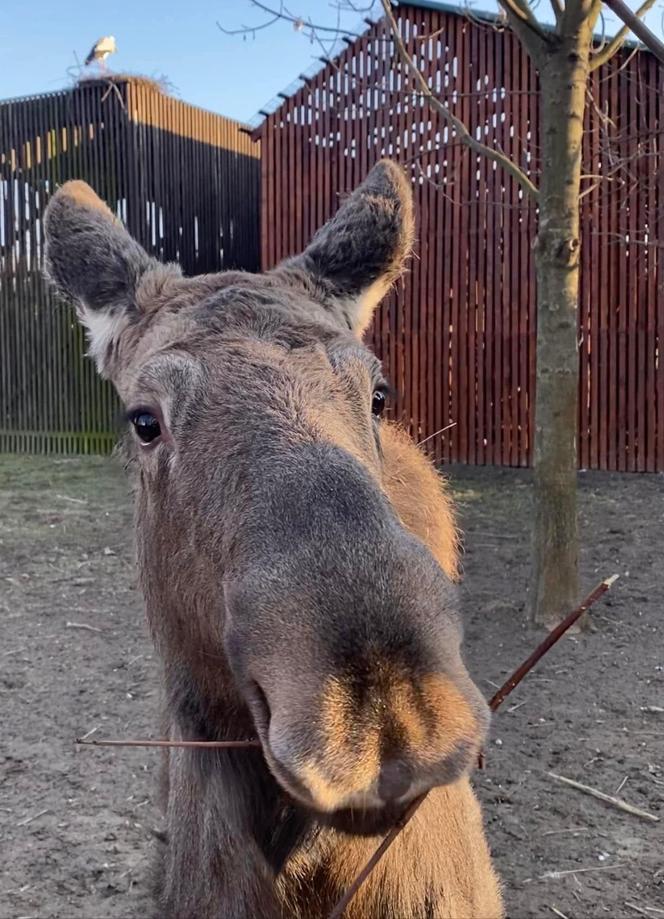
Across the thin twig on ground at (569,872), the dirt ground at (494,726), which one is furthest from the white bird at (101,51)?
the thin twig on ground at (569,872)

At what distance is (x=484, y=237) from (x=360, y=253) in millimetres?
11107

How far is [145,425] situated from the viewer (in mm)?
2385

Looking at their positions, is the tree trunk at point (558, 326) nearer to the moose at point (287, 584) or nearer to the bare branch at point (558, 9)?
the bare branch at point (558, 9)

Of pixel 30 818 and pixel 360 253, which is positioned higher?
pixel 360 253

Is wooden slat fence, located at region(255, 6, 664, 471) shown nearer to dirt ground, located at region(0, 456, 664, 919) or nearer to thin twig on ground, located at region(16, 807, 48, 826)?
dirt ground, located at region(0, 456, 664, 919)

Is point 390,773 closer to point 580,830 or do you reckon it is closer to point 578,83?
point 580,830

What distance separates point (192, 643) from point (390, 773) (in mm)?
989

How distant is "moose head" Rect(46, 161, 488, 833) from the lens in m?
1.46

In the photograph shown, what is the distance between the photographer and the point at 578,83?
6.43 m

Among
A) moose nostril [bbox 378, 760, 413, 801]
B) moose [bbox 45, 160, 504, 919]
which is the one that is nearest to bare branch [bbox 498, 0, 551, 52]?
moose [bbox 45, 160, 504, 919]

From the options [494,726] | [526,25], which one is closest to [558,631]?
[494,726]

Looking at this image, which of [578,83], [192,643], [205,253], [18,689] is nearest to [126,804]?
[18,689]

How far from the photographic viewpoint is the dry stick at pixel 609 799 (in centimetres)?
474

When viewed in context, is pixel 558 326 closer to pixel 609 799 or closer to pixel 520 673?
pixel 609 799
